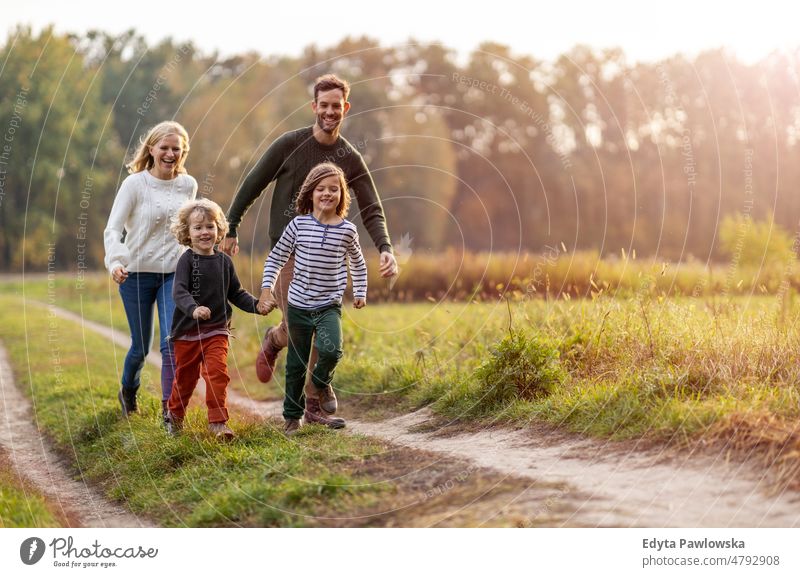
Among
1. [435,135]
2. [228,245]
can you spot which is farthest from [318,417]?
[435,135]

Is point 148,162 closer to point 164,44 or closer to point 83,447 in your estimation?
point 83,447

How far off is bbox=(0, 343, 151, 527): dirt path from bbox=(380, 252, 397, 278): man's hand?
226cm

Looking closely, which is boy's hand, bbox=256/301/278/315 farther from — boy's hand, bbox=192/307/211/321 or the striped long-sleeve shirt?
boy's hand, bbox=192/307/211/321

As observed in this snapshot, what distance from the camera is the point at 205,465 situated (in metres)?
5.95

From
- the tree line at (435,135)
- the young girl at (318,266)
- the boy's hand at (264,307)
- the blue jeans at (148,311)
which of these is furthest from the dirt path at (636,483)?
the tree line at (435,135)

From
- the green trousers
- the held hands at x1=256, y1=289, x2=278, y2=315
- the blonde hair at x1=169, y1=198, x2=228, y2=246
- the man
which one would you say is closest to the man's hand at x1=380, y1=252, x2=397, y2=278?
the man

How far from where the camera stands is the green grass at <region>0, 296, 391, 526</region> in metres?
5.00

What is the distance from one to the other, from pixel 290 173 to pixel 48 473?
283 centimetres

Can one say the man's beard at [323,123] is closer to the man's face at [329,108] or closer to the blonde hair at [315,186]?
the man's face at [329,108]

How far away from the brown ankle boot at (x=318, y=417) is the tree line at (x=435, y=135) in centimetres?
1887

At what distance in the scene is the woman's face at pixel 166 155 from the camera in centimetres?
674

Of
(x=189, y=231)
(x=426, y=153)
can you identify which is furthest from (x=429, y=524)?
(x=426, y=153)

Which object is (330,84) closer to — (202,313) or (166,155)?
(166,155)

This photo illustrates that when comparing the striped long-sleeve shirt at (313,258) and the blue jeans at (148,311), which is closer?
the striped long-sleeve shirt at (313,258)
